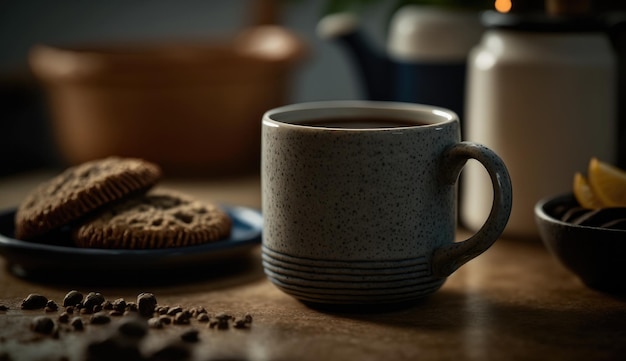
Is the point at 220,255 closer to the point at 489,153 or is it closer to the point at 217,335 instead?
the point at 217,335

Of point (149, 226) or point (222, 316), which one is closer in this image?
point (222, 316)

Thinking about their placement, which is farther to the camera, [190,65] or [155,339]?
[190,65]

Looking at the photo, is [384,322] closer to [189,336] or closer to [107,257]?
[189,336]

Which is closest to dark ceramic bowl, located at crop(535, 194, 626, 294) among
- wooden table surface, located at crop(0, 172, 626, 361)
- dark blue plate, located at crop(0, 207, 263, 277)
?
wooden table surface, located at crop(0, 172, 626, 361)

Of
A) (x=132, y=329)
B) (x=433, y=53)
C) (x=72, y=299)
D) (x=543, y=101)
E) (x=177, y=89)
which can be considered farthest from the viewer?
(x=177, y=89)

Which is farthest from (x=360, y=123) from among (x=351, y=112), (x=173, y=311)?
(x=173, y=311)

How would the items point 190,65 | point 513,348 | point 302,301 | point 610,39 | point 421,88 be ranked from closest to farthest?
point 513,348, point 302,301, point 610,39, point 421,88, point 190,65

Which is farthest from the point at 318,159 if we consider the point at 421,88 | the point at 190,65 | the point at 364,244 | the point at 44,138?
the point at 44,138
